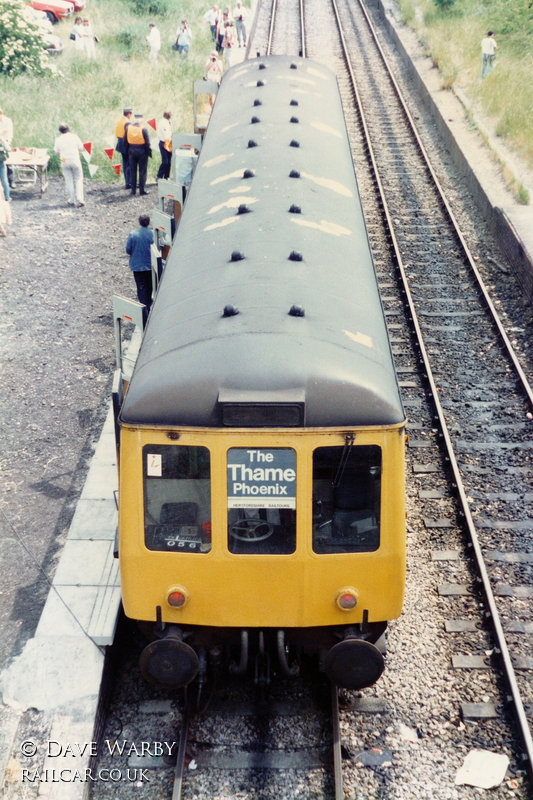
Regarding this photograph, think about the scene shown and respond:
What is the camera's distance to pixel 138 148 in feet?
49.9

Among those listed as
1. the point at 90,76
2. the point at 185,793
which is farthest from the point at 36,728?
the point at 90,76

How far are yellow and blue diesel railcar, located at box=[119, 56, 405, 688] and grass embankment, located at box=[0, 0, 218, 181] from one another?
1260 centimetres

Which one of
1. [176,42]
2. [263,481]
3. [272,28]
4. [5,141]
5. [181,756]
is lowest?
[181,756]

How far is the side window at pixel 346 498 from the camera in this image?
4758mm

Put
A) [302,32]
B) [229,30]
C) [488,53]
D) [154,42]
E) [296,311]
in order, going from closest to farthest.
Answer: [296,311]
[488,53]
[154,42]
[229,30]
[302,32]

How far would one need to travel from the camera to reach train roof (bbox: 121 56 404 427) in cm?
466

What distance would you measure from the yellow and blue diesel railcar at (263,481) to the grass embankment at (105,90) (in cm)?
1260

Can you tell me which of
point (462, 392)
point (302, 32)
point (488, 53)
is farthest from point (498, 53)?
point (462, 392)

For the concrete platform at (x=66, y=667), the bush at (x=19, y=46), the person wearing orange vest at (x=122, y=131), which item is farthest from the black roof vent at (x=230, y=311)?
the bush at (x=19, y=46)

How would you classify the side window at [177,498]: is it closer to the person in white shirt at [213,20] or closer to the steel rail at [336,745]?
the steel rail at [336,745]

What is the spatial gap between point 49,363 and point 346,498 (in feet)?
20.5

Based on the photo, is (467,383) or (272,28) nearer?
(467,383)

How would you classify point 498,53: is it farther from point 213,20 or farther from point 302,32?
point 213,20

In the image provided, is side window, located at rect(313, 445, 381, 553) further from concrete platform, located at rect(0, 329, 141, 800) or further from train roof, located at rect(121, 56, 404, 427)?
concrete platform, located at rect(0, 329, 141, 800)
